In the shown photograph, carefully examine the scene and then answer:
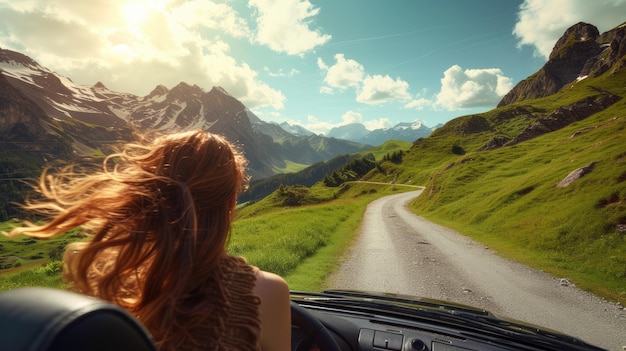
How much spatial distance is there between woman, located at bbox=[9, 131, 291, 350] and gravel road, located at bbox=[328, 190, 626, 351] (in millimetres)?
9829

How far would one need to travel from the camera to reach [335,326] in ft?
12.1

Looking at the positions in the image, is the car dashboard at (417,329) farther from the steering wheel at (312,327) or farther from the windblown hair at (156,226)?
the windblown hair at (156,226)

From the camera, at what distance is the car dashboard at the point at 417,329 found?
3236mm

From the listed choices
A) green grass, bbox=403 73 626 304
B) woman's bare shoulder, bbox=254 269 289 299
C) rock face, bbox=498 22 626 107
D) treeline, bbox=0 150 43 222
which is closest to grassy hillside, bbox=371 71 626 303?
green grass, bbox=403 73 626 304

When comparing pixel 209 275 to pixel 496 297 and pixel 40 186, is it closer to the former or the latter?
pixel 40 186

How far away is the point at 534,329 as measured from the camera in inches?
143

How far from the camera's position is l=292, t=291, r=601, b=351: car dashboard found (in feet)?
10.6

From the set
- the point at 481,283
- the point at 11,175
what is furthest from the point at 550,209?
the point at 11,175

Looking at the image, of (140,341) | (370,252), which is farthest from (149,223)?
(370,252)

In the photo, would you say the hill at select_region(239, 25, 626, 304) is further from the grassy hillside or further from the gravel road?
the gravel road

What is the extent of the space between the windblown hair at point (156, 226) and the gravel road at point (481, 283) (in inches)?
396

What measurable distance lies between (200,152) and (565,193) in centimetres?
2756

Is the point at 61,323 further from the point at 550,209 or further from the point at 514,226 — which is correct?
the point at 550,209

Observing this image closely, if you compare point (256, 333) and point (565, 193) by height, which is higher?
point (256, 333)
